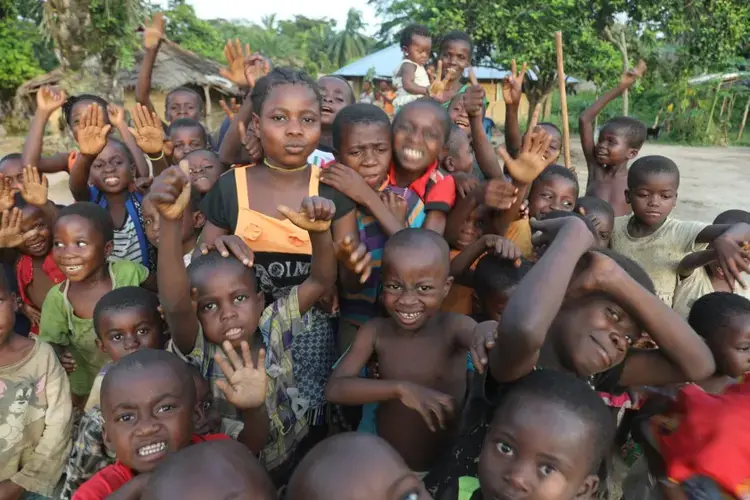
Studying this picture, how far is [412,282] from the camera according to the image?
73.0 inches

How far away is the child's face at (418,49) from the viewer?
534cm

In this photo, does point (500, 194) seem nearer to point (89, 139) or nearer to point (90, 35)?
point (89, 139)

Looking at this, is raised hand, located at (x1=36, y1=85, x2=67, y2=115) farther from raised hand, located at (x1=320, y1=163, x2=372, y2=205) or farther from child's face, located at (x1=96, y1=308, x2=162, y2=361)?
raised hand, located at (x1=320, y1=163, x2=372, y2=205)

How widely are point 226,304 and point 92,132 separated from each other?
1579 millimetres

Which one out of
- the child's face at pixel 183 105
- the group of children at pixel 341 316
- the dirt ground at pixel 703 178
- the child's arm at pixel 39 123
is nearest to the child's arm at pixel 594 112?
the group of children at pixel 341 316

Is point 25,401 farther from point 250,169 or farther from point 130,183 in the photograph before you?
point 130,183

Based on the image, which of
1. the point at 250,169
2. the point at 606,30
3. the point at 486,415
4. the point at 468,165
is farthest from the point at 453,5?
the point at 486,415

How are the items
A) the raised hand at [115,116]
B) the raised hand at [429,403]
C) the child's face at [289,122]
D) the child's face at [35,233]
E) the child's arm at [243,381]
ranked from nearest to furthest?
1. the child's arm at [243,381]
2. the raised hand at [429,403]
3. the child's face at [289,122]
4. the child's face at [35,233]
5. the raised hand at [115,116]

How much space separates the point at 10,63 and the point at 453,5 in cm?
1241

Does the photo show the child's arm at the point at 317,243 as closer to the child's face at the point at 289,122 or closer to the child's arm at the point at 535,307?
the child's face at the point at 289,122

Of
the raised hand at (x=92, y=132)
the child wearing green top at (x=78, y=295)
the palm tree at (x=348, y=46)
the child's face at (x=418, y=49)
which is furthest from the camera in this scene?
the palm tree at (x=348, y=46)

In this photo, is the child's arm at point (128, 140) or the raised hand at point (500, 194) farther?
the child's arm at point (128, 140)

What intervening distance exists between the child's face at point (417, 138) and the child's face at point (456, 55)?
101 inches

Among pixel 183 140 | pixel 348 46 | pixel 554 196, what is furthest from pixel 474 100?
pixel 348 46
